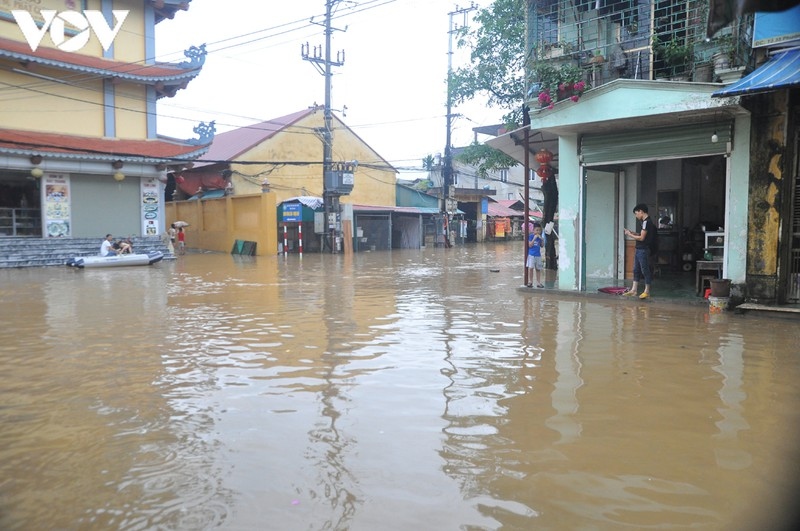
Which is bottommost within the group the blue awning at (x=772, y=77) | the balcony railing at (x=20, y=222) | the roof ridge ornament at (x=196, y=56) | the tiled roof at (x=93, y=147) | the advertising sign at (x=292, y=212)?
the balcony railing at (x=20, y=222)

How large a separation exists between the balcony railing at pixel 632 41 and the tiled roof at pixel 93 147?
16.8 metres

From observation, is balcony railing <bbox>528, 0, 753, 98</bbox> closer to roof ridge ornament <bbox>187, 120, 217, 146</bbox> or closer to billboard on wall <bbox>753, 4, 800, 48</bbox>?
billboard on wall <bbox>753, 4, 800, 48</bbox>

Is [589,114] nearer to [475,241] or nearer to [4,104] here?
[4,104]

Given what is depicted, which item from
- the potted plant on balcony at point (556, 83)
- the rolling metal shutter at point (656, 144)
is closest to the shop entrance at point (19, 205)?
the potted plant on balcony at point (556, 83)

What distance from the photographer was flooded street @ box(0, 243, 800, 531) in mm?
3201

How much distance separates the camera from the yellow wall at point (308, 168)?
32531 millimetres

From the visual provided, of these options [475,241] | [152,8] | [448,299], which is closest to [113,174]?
[152,8]

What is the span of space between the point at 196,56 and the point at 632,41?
65.2 ft

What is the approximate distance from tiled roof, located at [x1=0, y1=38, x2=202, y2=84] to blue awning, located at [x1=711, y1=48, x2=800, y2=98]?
2261 centimetres

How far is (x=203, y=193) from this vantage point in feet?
115

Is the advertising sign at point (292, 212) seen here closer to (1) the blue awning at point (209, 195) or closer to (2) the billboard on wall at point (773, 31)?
(1) the blue awning at point (209, 195)

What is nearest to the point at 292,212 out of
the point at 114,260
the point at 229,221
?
the point at 229,221

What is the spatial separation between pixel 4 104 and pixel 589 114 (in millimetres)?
21957

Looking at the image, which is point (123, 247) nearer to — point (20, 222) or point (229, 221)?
point (20, 222)
